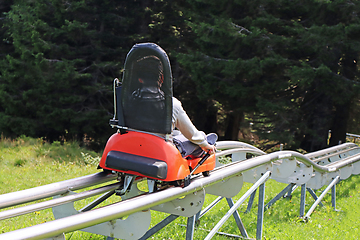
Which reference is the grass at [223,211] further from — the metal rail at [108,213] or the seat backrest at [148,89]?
the seat backrest at [148,89]

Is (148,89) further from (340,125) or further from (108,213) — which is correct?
(340,125)

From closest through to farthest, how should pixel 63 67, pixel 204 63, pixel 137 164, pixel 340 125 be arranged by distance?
1. pixel 137 164
2. pixel 204 63
3. pixel 340 125
4. pixel 63 67

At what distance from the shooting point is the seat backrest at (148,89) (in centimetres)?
279

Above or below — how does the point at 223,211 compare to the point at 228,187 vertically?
below

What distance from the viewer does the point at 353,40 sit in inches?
426

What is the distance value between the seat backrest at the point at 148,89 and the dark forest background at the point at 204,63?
8.87 metres

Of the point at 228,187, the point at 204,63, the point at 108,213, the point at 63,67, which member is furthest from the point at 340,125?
the point at 108,213

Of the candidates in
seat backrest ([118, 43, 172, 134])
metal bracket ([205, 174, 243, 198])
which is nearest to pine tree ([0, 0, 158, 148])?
metal bracket ([205, 174, 243, 198])

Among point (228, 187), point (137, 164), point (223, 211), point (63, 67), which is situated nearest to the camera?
point (137, 164)

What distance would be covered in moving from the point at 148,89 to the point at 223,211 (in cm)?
359

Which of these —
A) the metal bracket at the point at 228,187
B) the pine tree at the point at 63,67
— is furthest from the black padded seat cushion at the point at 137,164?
the pine tree at the point at 63,67

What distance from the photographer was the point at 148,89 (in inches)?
113

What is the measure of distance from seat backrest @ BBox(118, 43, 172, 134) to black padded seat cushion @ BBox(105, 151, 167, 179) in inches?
10.4

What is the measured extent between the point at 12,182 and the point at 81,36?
9.78 metres
